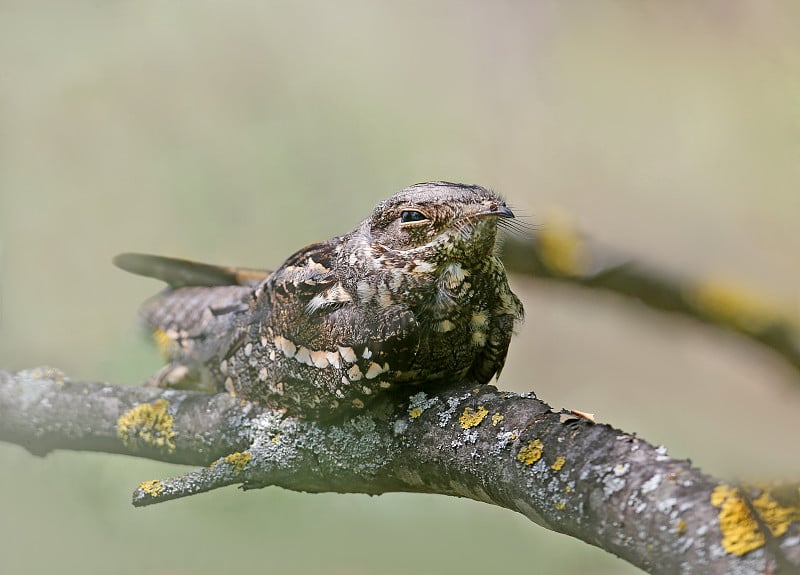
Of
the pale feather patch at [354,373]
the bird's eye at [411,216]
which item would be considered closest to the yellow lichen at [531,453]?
the pale feather patch at [354,373]

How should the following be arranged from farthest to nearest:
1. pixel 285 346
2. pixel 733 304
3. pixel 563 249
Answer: pixel 563 249 < pixel 733 304 < pixel 285 346

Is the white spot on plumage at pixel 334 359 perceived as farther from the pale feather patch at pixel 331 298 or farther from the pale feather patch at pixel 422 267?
the pale feather patch at pixel 422 267

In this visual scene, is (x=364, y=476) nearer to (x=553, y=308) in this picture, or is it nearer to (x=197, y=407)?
(x=197, y=407)

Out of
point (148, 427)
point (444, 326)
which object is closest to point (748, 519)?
point (444, 326)

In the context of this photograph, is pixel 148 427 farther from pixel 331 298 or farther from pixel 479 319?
pixel 479 319

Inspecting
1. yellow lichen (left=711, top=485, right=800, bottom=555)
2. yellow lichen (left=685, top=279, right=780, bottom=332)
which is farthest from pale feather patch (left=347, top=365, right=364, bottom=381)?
yellow lichen (left=685, top=279, right=780, bottom=332)

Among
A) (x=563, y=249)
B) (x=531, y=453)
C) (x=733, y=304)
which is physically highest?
(x=563, y=249)
